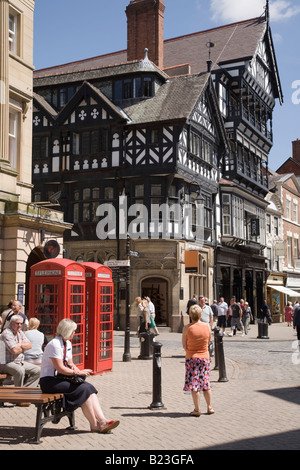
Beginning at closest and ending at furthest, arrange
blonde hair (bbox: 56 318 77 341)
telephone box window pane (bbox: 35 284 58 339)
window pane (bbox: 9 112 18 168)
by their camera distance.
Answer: blonde hair (bbox: 56 318 77 341) → telephone box window pane (bbox: 35 284 58 339) → window pane (bbox: 9 112 18 168)

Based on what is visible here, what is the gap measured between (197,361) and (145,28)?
2884 cm

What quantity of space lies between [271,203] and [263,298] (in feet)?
27.3

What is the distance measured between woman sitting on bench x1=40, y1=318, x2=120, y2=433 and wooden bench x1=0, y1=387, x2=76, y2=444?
0.13 meters

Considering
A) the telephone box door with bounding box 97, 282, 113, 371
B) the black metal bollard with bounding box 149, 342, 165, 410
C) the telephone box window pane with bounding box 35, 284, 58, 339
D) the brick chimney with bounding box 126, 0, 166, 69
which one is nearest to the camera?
the black metal bollard with bounding box 149, 342, 165, 410

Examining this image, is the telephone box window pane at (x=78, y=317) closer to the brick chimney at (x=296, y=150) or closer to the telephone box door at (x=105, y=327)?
the telephone box door at (x=105, y=327)

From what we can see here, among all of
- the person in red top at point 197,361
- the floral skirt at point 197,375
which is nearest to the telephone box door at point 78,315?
the person in red top at point 197,361

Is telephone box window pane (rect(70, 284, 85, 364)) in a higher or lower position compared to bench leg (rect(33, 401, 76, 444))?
higher

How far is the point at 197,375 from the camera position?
29.4 feet

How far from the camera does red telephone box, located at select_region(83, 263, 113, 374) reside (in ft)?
42.6

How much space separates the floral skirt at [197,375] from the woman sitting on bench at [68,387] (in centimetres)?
177

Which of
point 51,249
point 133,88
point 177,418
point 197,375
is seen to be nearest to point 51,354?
point 177,418

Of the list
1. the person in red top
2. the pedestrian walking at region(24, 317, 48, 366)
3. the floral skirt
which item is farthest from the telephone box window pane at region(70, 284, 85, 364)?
the floral skirt

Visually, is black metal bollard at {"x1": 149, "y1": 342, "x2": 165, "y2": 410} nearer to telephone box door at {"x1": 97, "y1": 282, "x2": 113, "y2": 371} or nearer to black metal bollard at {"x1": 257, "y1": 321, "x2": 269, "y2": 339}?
telephone box door at {"x1": 97, "y1": 282, "x2": 113, "y2": 371}

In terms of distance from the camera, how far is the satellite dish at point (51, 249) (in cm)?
1805
